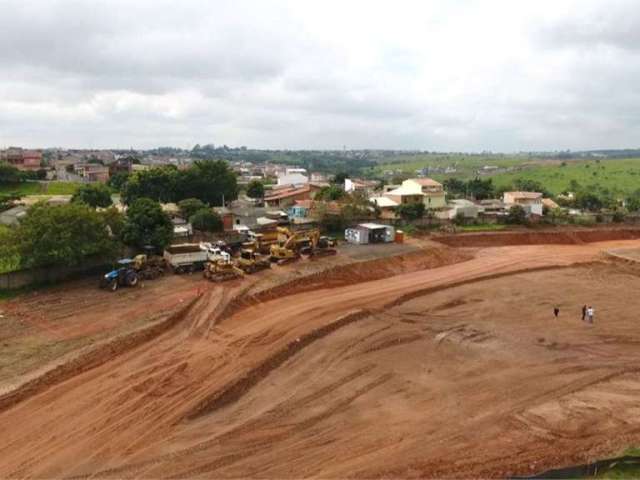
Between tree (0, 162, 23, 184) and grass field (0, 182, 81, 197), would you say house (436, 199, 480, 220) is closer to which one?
grass field (0, 182, 81, 197)

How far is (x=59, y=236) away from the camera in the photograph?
29.6 m

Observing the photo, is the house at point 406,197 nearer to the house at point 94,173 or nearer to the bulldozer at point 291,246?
the bulldozer at point 291,246

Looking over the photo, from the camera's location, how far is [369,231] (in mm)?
45375

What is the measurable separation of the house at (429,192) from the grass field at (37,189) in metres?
45.7

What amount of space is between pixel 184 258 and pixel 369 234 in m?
17.4

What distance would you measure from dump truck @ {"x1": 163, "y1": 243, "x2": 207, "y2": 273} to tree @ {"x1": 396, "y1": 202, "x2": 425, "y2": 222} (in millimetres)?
25357

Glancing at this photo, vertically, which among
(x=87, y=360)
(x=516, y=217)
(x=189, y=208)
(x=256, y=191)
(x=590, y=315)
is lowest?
(x=590, y=315)

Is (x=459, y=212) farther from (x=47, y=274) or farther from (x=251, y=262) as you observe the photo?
(x=47, y=274)

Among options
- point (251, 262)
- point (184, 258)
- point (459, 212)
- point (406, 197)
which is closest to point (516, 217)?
point (459, 212)

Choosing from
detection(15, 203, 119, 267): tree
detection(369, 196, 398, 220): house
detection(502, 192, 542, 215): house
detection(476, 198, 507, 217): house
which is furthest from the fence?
detection(502, 192, 542, 215): house

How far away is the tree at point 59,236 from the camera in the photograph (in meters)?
29.2

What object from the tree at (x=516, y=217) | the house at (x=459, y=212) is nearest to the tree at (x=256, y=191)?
the house at (x=459, y=212)

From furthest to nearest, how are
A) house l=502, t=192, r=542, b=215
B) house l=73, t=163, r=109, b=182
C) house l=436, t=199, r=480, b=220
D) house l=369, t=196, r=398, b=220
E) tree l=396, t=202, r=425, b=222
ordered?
house l=73, t=163, r=109, b=182 < house l=502, t=192, r=542, b=215 < house l=436, t=199, r=480, b=220 < house l=369, t=196, r=398, b=220 < tree l=396, t=202, r=425, b=222

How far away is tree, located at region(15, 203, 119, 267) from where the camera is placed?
1148 inches
